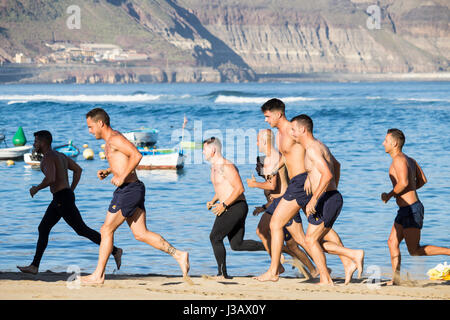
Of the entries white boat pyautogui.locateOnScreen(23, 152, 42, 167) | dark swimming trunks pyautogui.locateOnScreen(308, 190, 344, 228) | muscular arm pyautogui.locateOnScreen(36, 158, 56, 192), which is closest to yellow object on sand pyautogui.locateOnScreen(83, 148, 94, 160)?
white boat pyautogui.locateOnScreen(23, 152, 42, 167)

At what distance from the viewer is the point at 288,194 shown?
7.68m

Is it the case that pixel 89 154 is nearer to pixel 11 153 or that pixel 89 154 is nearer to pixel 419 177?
pixel 11 153

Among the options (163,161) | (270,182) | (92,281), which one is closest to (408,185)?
(270,182)

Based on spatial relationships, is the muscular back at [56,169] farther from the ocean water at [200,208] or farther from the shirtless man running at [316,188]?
the shirtless man running at [316,188]

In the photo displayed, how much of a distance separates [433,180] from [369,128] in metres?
25.2

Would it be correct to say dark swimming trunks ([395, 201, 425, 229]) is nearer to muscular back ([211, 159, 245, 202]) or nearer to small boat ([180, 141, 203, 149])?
muscular back ([211, 159, 245, 202])

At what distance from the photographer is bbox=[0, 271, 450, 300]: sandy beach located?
7055 mm

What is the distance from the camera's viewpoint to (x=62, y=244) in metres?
12.1

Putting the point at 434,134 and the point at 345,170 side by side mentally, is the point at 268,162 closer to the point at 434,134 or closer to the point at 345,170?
the point at 345,170

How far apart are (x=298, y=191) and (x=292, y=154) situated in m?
0.41

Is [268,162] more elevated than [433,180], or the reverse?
[268,162]

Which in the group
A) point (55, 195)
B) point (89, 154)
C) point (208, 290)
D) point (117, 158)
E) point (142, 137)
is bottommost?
point (89, 154)

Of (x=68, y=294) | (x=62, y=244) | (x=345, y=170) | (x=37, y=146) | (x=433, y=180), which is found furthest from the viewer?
(x=345, y=170)
